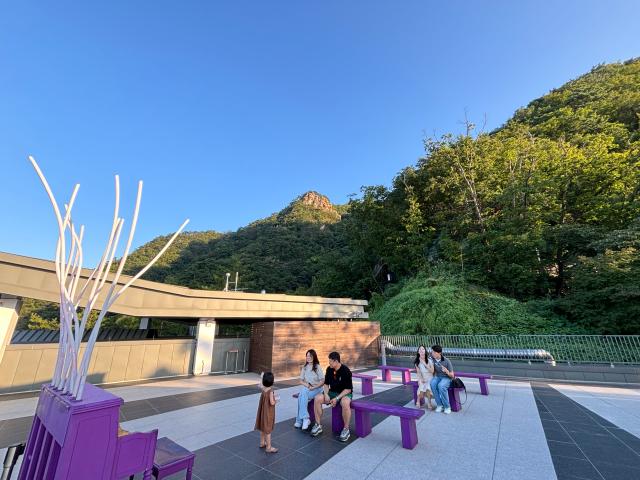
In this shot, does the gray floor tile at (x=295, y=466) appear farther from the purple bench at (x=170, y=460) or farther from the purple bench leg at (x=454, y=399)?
the purple bench leg at (x=454, y=399)

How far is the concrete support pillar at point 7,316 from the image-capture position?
7.76 m

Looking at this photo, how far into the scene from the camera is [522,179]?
18.6 metres

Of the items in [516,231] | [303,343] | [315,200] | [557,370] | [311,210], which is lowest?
[557,370]

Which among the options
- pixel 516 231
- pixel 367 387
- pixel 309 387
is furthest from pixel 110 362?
pixel 516 231

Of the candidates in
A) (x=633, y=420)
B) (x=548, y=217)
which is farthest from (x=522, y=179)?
(x=633, y=420)

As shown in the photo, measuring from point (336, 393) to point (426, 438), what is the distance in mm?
1597

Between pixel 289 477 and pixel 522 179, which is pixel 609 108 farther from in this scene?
pixel 289 477

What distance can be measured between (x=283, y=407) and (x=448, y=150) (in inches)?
905

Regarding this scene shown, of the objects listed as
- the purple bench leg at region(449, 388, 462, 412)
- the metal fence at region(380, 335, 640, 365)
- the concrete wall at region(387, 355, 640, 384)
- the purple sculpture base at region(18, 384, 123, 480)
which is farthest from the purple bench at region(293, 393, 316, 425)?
the metal fence at region(380, 335, 640, 365)

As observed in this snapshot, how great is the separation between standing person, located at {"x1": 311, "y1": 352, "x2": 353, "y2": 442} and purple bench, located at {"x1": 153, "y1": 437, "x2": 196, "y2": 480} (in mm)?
2250

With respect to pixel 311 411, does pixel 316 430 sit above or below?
below

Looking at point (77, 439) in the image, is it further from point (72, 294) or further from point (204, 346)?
point (204, 346)

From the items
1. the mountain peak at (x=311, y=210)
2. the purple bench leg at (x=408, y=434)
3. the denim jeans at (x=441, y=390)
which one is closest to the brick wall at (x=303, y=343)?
the denim jeans at (x=441, y=390)

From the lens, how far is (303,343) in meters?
11.3
